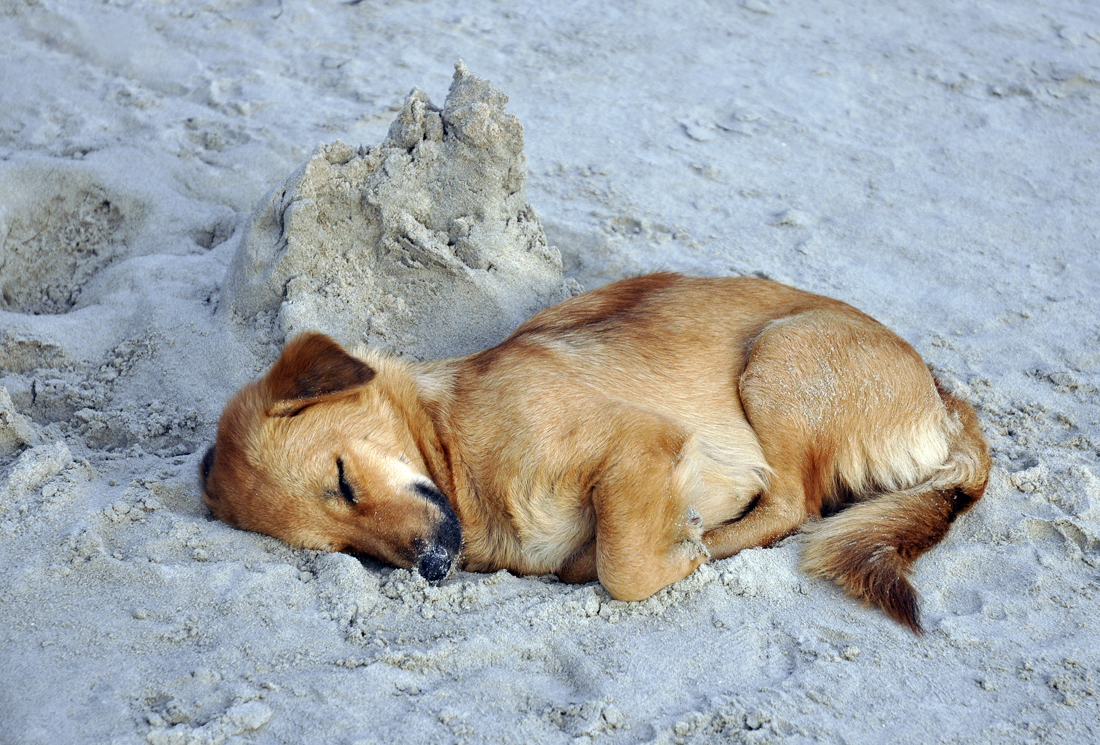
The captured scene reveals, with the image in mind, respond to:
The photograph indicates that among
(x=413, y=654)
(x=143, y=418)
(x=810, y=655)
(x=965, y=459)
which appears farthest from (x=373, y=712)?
(x=965, y=459)

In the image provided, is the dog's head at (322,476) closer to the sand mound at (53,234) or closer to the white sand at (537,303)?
the white sand at (537,303)

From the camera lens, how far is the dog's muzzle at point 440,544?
11.6 ft

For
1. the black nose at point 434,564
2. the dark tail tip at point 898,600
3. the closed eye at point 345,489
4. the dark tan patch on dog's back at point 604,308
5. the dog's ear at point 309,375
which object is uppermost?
the dark tan patch on dog's back at point 604,308

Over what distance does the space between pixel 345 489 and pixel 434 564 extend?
1.65 ft

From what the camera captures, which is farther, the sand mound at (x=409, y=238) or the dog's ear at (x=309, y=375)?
the sand mound at (x=409, y=238)

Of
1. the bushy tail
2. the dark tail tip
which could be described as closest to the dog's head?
the bushy tail

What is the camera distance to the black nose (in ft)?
11.5

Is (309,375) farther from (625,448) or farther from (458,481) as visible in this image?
(625,448)

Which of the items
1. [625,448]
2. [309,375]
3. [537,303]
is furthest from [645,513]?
[537,303]

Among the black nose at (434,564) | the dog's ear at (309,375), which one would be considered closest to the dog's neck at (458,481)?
the black nose at (434,564)

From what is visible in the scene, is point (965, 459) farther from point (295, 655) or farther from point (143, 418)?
point (143, 418)

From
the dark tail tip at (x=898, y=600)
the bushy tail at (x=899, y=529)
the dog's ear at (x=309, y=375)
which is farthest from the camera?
the dog's ear at (x=309, y=375)

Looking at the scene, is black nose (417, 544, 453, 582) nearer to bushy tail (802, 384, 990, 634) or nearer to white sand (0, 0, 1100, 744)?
white sand (0, 0, 1100, 744)

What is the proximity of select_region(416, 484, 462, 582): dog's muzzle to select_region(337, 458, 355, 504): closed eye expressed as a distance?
0.27 meters
